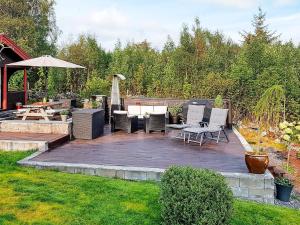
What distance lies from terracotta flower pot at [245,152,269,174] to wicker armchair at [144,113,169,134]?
4.86 m

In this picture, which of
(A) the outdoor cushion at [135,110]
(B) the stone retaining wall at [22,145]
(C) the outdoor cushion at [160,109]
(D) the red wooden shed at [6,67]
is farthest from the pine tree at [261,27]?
(B) the stone retaining wall at [22,145]

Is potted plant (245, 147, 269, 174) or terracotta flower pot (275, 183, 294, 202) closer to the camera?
potted plant (245, 147, 269, 174)

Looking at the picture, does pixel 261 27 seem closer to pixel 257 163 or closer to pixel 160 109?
pixel 160 109

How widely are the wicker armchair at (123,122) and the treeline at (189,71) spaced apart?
18.1 ft

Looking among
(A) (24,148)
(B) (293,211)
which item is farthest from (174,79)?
(B) (293,211)

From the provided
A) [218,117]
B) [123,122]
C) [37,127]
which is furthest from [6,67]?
[218,117]

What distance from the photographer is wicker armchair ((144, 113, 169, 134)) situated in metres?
10.9

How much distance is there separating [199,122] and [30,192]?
637 cm

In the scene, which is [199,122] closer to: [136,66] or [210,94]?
[210,94]

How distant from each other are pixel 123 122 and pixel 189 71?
24.6 ft

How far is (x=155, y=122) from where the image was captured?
11.0 meters

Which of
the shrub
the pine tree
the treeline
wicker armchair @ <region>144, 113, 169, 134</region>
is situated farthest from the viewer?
the pine tree

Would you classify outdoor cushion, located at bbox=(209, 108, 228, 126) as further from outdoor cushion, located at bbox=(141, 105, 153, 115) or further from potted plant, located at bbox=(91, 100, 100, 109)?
potted plant, located at bbox=(91, 100, 100, 109)

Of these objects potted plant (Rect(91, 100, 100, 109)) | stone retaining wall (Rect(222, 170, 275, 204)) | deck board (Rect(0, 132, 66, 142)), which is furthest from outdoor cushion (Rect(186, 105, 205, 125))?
stone retaining wall (Rect(222, 170, 275, 204))
